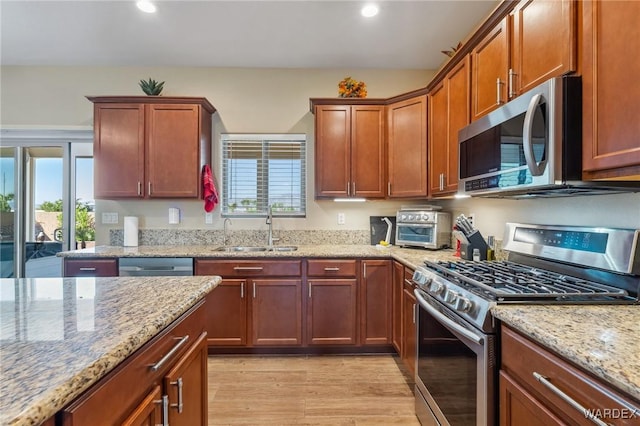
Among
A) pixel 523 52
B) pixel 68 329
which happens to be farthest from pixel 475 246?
pixel 68 329

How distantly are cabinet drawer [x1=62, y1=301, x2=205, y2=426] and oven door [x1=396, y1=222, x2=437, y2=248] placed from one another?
221 centimetres

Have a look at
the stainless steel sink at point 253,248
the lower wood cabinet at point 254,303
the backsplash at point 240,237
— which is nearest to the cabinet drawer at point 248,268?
the lower wood cabinet at point 254,303

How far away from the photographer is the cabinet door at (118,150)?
3.01 meters

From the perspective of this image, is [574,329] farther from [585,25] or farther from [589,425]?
[585,25]

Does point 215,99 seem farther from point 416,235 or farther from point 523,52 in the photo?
point 523,52

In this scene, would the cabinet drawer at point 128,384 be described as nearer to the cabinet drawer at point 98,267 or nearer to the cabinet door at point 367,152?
the cabinet drawer at point 98,267

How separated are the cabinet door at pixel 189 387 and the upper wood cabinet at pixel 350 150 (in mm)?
1989

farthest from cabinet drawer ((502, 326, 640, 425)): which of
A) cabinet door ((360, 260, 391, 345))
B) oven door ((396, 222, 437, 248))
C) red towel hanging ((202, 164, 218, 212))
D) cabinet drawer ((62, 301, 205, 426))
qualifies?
red towel hanging ((202, 164, 218, 212))

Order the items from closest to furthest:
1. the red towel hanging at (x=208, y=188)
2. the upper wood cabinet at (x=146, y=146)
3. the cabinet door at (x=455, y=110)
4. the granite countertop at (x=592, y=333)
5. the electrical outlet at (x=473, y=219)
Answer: the granite countertop at (x=592, y=333)
the cabinet door at (x=455, y=110)
the electrical outlet at (x=473, y=219)
the upper wood cabinet at (x=146, y=146)
the red towel hanging at (x=208, y=188)

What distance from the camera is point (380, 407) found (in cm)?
205

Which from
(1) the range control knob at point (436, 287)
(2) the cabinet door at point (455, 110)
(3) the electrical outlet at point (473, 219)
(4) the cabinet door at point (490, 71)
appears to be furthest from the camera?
(3) the electrical outlet at point (473, 219)

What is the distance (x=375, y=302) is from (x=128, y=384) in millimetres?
2179

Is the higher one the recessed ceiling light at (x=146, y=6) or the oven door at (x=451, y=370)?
the recessed ceiling light at (x=146, y=6)

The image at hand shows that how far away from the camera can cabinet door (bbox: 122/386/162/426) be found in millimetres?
837
